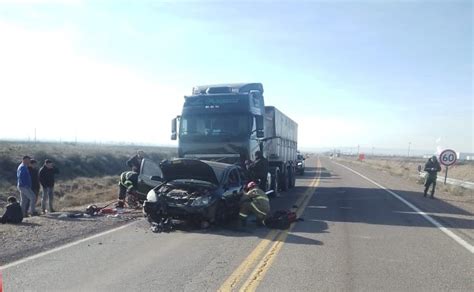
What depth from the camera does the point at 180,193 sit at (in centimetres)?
1072

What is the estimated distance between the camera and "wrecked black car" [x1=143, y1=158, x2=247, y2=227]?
10234 millimetres

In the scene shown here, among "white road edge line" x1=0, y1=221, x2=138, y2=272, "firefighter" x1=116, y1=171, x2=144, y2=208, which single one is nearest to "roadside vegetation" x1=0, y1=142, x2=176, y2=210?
"firefighter" x1=116, y1=171, x2=144, y2=208

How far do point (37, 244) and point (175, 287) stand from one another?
12.5ft

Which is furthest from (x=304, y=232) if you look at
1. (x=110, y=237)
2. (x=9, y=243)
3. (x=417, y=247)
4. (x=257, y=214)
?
(x=9, y=243)

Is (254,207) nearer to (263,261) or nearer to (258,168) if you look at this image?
(263,261)

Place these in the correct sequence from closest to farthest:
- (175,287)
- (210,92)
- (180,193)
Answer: (175,287), (180,193), (210,92)

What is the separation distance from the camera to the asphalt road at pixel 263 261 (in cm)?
607

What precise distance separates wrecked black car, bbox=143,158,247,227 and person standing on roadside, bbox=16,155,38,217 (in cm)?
397

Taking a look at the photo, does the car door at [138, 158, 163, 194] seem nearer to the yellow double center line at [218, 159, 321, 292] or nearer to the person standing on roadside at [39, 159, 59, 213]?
the person standing on roadside at [39, 159, 59, 213]

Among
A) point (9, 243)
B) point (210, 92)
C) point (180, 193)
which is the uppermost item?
point (210, 92)

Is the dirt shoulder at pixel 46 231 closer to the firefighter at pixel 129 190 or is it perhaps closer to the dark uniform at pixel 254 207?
the firefighter at pixel 129 190

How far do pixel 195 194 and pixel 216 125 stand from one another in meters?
4.66

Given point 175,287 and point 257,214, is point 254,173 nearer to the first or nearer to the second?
point 257,214

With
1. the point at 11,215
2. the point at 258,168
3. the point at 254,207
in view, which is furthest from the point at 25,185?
the point at 258,168
